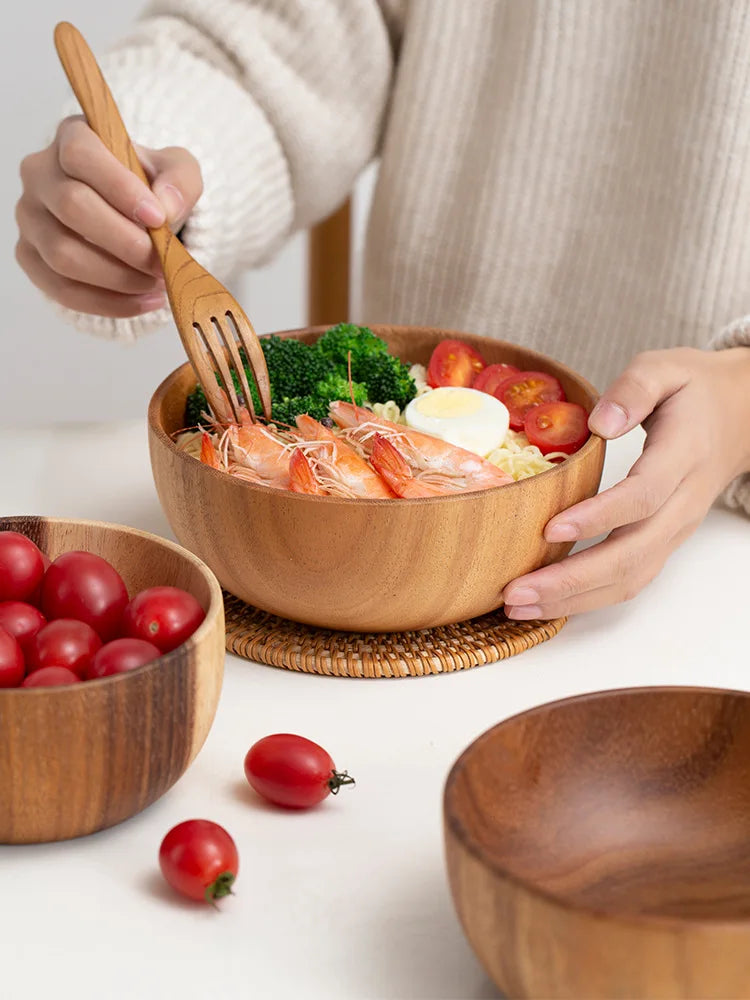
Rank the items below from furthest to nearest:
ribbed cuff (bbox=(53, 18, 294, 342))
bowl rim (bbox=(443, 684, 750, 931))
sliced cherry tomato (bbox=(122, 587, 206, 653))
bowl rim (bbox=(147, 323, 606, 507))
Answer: ribbed cuff (bbox=(53, 18, 294, 342))
bowl rim (bbox=(147, 323, 606, 507))
sliced cherry tomato (bbox=(122, 587, 206, 653))
bowl rim (bbox=(443, 684, 750, 931))

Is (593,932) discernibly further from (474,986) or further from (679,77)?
(679,77)

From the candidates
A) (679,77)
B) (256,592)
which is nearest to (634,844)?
(256,592)

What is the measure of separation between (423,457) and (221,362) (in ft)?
0.86

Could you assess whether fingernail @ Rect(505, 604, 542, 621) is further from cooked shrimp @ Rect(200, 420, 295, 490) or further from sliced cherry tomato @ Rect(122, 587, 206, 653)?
sliced cherry tomato @ Rect(122, 587, 206, 653)

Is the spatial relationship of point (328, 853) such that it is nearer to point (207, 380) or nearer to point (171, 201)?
point (207, 380)

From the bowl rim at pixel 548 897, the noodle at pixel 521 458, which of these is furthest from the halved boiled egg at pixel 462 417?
the bowl rim at pixel 548 897

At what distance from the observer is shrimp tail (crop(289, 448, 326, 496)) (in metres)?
1.15

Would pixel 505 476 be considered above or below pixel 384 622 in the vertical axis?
above

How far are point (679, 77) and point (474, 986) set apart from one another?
155 cm

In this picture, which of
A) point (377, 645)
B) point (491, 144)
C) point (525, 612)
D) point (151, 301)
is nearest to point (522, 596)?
point (525, 612)

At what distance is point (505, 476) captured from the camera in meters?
1.22

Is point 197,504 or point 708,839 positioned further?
point 197,504

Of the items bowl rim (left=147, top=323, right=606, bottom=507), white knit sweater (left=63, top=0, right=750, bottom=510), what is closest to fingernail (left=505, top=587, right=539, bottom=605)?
bowl rim (left=147, top=323, right=606, bottom=507)

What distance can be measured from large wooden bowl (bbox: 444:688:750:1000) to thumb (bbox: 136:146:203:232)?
3.27ft
